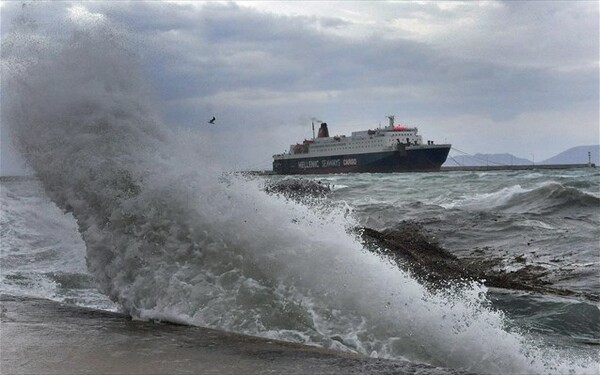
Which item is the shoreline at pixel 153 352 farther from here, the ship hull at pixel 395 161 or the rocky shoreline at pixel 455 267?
the ship hull at pixel 395 161

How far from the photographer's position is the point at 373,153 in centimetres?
7744

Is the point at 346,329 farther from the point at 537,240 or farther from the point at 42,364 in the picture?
the point at 537,240

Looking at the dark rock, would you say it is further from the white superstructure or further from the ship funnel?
the ship funnel

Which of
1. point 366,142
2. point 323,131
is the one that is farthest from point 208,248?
point 323,131

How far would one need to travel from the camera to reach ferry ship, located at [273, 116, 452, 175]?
3007 inches

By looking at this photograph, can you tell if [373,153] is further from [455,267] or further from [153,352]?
[153,352]

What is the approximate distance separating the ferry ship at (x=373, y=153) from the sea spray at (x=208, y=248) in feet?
230

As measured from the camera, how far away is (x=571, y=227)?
15.1 m

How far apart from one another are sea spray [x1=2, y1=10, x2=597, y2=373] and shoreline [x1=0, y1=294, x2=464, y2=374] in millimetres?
377

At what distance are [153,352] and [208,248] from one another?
6.06 ft

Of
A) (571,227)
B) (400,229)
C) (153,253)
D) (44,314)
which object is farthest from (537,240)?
(44,314)

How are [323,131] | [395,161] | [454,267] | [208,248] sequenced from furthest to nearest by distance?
[323,131], [395,161], [454,267], [208,248]

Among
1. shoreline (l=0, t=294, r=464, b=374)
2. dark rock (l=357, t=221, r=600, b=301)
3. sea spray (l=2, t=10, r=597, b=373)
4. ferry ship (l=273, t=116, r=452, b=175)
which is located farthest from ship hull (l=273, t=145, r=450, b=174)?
shoreline (l=0, t=294, r=464, b=374)

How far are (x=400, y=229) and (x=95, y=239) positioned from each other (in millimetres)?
10301
